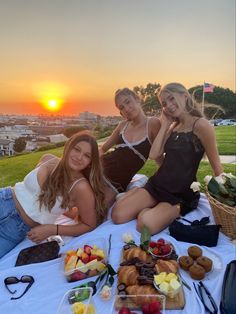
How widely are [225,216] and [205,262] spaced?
19.3 inches

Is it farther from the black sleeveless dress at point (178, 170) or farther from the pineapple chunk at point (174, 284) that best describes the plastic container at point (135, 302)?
the black sleeveless dress at point (178, 170)

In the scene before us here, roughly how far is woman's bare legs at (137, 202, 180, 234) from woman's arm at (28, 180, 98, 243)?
0.36 meters

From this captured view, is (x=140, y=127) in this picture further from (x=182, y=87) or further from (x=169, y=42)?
(x=169, y=42)

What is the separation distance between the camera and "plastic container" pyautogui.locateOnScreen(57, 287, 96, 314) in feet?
3.90

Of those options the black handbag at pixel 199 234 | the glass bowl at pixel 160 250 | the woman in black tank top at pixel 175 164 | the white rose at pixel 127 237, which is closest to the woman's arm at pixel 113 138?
the woman in black tank top at pixel 175 164

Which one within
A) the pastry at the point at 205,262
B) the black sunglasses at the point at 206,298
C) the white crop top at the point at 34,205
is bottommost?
the black sunglasses at the point at 206,298

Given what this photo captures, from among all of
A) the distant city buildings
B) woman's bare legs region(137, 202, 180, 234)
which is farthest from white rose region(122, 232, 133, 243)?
the distant city buildings

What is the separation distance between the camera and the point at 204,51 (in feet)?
18.9

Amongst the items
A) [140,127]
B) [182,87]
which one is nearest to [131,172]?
[140,127]

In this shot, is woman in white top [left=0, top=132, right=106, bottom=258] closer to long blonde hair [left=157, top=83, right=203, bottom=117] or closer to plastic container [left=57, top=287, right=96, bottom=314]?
plastic container [left=57, top=287, right=96, bottom=314]

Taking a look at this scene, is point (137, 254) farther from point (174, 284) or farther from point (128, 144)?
point (128, 144)

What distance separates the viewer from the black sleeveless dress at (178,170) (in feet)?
7.36

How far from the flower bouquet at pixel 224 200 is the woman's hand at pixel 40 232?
1.07 meters

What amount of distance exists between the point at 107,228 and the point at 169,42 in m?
4.31
